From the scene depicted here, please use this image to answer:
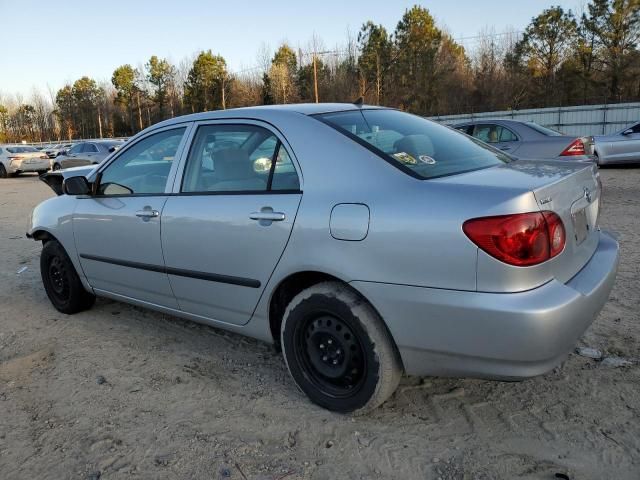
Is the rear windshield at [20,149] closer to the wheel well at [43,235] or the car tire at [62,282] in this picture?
the wheel well at [43,235]

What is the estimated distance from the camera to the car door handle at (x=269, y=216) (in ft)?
9.10

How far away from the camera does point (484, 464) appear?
2.34 m

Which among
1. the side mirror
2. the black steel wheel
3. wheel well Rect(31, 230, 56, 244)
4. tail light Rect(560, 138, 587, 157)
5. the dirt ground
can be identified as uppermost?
tail light Rect(560, 138, 587, 157)

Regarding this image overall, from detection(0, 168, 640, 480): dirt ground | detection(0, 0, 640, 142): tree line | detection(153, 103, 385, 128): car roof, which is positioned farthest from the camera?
detection(0, 0, 640, 142): tree line

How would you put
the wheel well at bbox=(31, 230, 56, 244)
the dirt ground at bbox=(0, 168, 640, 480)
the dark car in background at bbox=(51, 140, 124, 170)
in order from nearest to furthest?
the dirt ground at bbox=(0, 168, 640, 480) → the wheel well at bbox=(31, 230, 56, 244) → the dark car in background at bbox=(51, 140, 124, 170)

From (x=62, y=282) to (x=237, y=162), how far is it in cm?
234

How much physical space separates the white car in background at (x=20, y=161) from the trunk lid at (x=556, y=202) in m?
25.2

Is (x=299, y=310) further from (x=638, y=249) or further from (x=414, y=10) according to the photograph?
(x=414, y=10)

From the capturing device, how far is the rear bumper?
84.9 inches

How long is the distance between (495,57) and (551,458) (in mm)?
48540

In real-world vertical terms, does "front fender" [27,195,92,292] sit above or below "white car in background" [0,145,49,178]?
below

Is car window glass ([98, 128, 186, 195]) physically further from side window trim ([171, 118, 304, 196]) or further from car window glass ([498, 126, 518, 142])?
car window glass ([498, 126, 518, 142])

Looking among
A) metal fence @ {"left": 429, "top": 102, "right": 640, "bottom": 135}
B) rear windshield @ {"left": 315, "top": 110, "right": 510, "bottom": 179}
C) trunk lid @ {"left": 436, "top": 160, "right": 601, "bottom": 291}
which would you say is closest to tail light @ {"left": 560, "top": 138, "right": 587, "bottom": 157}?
rear windshield @ {"left": 315, "top": 110, "right": 510, "bottom": 179}

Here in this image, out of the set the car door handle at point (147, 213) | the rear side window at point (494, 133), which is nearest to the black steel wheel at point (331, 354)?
the car door handle at point (147, 213)
